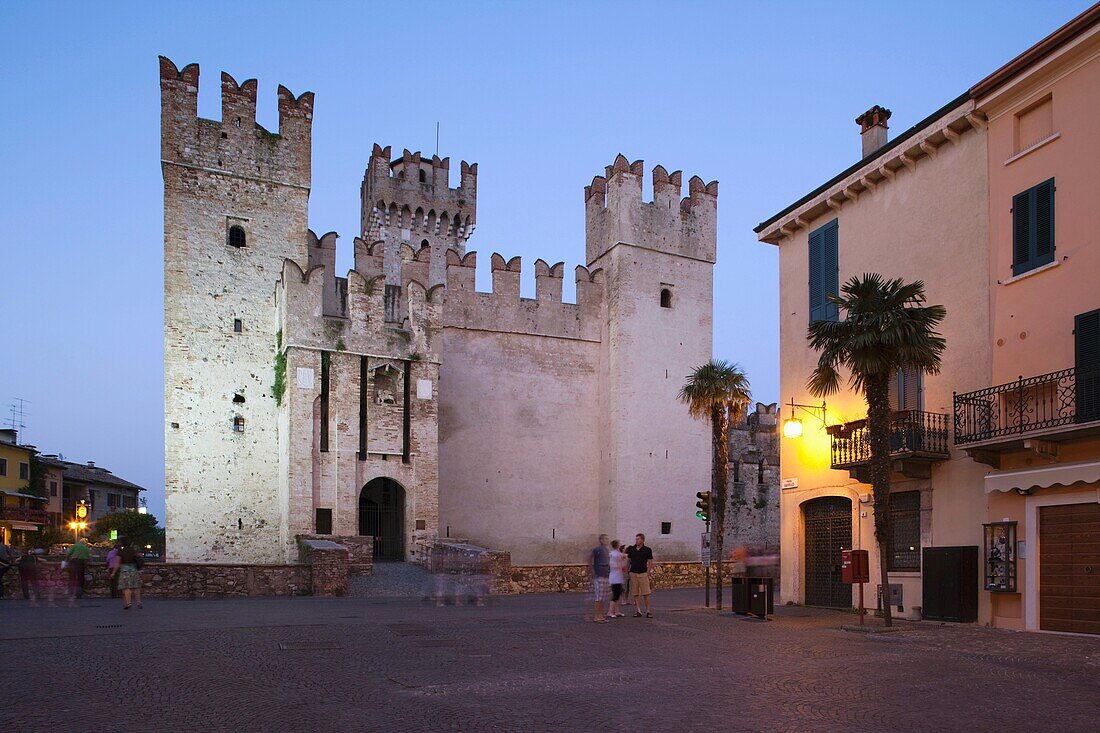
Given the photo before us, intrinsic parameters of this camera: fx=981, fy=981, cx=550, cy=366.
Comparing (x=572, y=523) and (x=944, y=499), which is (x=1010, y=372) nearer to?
(x=944, y=499)

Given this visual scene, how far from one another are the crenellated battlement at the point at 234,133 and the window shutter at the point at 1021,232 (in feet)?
87.8

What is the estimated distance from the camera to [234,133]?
119ft

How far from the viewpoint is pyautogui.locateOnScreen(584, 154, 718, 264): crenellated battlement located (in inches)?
1565

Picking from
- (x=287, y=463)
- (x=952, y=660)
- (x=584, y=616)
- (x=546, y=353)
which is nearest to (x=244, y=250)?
(x=287, y=463)

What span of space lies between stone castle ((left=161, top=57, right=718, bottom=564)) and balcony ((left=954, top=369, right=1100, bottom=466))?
18945mm

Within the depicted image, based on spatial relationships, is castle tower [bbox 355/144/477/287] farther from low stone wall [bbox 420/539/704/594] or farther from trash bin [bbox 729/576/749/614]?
trash bin [bbox 729/576/749/614]

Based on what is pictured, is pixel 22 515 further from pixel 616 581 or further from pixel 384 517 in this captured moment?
pixel 616 581

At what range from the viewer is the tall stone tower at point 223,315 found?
3419 cm

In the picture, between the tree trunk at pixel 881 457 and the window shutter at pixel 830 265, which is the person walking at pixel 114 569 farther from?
the window shutter at pixel 830 265

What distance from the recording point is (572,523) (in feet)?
131

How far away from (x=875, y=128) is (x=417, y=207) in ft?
102

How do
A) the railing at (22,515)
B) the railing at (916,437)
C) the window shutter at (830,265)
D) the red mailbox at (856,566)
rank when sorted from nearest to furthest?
1. the red mailbox at (856,566)
2. the railing at (916,437)
3. the window shutter at (830,265)
4. the railing at (22,515)

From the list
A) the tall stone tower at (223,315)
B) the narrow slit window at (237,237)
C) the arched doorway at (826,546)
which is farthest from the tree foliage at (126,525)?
the arched doorway at (826,546)

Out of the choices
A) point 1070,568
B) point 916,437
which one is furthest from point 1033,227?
point 1070,568
